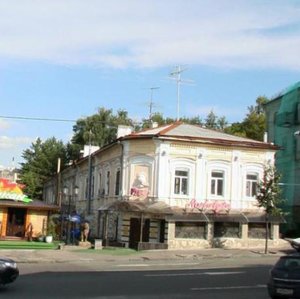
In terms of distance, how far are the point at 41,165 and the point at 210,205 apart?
5438 centimetres

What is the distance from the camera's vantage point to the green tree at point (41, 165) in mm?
89125

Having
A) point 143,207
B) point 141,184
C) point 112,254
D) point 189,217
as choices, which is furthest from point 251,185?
point 112,254

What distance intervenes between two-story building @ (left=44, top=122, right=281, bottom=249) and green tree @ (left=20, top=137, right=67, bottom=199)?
4840 centimetres

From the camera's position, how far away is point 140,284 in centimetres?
1948

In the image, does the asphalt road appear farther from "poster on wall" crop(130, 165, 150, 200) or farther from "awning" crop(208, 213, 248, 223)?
"poster on wall" crop(130, 165, 150, 200)

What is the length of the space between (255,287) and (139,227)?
20.4 meters

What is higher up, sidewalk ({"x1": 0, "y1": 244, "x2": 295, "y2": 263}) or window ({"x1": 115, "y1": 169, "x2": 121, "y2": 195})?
window ({"x1": 115, "y1": 169, "x2": 121, "y2": 195})

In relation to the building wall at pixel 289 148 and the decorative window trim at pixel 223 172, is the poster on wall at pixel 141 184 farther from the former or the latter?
the building wall at pixel 289 148

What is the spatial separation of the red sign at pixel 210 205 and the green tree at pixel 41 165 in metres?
50.1

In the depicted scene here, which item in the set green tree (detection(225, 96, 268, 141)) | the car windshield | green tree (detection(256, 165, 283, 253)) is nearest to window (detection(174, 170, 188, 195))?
green tree (detection(256, 165, 283, 253))

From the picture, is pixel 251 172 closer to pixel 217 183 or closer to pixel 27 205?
pixel 217 183

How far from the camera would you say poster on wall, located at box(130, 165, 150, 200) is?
39688mm

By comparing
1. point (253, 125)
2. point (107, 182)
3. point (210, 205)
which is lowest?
point (210, 205)

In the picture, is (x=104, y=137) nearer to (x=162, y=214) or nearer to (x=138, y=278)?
(x=162, y=214)
